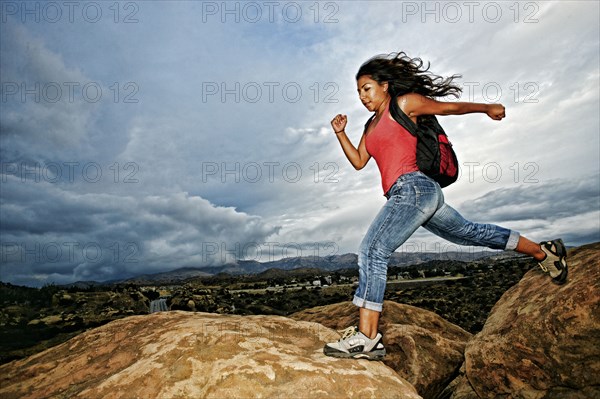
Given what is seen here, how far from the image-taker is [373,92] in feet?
13.7

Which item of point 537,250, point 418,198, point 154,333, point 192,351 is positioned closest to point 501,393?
point 537,250

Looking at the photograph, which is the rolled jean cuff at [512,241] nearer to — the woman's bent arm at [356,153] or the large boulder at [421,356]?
the woman's bent arm at [356,153]

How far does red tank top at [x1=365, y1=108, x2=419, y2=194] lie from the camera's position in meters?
3.81

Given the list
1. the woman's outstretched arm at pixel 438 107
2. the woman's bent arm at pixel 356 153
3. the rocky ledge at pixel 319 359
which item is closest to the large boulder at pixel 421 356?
the rocky ledge at pixel 319 359

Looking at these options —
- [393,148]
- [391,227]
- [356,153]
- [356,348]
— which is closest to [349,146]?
[356,153]

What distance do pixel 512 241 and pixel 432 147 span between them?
1580 mm

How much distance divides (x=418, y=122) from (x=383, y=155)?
19.8 inches

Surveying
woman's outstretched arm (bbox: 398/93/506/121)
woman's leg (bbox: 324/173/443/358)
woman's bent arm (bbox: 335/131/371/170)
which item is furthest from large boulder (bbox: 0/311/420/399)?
woman's outstretched arm (bbox: 398/93/506/121)

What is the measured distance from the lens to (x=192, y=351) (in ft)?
11.6

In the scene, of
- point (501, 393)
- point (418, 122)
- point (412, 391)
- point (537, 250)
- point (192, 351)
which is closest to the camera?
point (412, 391)

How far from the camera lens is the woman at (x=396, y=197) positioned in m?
3.68

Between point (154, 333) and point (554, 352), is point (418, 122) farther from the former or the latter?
point (154, 333)

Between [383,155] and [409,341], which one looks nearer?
[383,155]

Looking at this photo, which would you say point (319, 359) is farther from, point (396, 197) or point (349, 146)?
point (349, 146)
